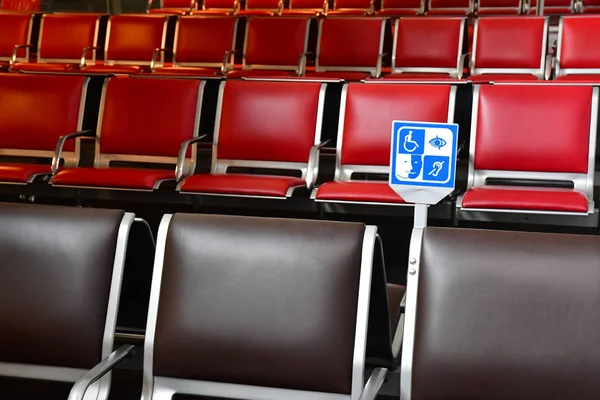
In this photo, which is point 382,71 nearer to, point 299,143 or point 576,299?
point 299,143

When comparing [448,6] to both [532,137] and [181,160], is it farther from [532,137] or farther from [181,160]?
[181,160]

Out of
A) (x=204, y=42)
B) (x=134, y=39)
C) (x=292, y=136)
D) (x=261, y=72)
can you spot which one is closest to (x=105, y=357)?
(x=292, y=136)

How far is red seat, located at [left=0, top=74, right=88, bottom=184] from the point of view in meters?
3.45

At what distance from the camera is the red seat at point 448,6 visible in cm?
584

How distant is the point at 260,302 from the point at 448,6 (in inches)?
195

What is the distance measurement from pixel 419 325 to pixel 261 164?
77.2 inches

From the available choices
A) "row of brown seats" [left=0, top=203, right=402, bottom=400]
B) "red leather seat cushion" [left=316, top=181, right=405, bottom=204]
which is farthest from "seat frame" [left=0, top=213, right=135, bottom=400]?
"red leather seat cushion" [left=316, top=181, right=405, bottom=204]

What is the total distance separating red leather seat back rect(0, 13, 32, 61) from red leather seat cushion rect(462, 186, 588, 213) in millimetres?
3925

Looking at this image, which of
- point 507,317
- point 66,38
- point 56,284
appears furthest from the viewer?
point 66,38

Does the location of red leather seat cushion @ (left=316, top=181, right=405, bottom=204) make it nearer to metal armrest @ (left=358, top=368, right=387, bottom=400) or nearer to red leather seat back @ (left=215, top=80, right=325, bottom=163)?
red leather seat back @ (left=215, top=80, right=325, bottom=163)

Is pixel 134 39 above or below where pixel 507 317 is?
above

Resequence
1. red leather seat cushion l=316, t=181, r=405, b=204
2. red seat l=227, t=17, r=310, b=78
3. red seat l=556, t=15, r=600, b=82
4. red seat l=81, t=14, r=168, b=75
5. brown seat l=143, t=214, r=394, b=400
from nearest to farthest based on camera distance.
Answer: brown seat l=143, t=214, r=394, b=400 → red leather seat cushion l=316, t=181, r=405, b=204 → red seat l=556, t=15, r=600, b=82 → red seat l=227, t=17, r=310, b=78 → red seat l=81, t=14, r=168, b=75

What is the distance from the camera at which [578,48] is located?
4.18 meters

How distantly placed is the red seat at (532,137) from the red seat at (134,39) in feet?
9.22
